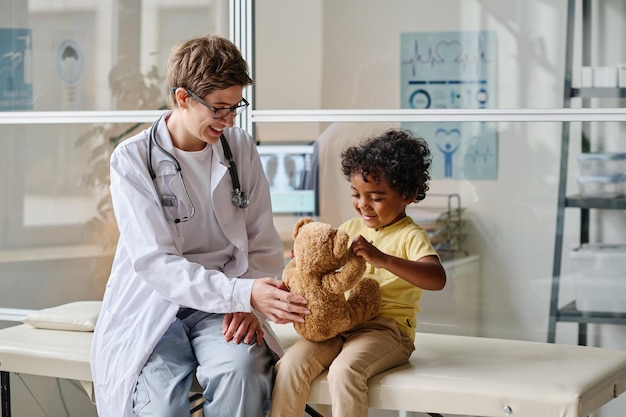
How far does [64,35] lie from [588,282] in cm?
227

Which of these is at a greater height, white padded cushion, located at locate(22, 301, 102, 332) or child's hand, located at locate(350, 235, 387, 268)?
child's hand, located at locate(350, 235, 387, 268)

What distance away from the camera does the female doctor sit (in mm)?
2086

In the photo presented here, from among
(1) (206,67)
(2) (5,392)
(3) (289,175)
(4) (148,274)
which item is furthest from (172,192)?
(3) (289,175)

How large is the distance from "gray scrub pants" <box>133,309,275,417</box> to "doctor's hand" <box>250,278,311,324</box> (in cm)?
13

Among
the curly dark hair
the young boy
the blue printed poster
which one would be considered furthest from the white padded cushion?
the blue printed poster

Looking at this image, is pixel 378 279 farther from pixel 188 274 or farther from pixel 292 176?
pixel 292 176

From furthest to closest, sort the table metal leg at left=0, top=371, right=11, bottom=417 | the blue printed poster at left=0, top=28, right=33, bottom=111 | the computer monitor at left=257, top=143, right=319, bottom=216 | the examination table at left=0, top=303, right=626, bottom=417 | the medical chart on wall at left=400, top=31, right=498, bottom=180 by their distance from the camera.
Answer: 1. the blue printed poster at left=0, top=28, right=33, bottom=111
2. the computer monitor at left=257, top=143, right=319, bottom=216
3. the medical chart on wall at left=400, top=31, right=498, bottom=180
4. the table metal leg at left=0, top=371, right=11, bottom=417
5. the examination table at left=0, top=303, right=626, bottom=417

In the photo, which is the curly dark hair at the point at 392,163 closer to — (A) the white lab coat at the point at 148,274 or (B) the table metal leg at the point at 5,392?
(A) the white lab coat at the point at 148,274

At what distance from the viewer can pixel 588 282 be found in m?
3.01

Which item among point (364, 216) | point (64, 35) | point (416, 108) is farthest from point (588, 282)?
point (64, 35)

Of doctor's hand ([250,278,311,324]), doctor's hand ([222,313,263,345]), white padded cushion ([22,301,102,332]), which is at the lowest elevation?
white padded cushion ([22,301,102,332])

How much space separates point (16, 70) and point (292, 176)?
1.30 metres

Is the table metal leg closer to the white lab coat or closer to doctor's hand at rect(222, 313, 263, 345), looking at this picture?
the white lab coat

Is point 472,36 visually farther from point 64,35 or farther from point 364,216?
point 64,35
